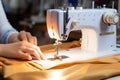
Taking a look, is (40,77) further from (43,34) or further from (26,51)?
(43,34)

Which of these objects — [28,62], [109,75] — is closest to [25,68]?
[28,62]

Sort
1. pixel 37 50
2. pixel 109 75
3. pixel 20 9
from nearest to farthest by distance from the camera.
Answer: pixel 109 75 < pixel 37 50 < pixel 20 9

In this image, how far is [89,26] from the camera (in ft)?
3.57

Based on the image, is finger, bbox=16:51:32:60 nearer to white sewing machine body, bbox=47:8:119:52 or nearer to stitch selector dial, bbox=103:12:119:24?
white sewing machine body, bbox=47:8:119:52

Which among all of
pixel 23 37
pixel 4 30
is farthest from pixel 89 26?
pixel 4 30

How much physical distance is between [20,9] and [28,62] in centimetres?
82

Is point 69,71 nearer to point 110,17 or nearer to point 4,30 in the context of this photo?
point 110,17

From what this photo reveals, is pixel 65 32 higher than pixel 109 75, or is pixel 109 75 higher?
pixel 65 32

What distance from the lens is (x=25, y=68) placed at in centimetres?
93

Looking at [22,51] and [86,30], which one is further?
[86,30]

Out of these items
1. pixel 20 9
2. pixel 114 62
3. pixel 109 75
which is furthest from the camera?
pixel 20 9

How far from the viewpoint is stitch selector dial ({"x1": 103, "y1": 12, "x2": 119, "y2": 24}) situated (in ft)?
3.58

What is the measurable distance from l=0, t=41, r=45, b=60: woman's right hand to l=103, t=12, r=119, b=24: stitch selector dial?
33cm

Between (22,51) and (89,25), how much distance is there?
12.3 inches
